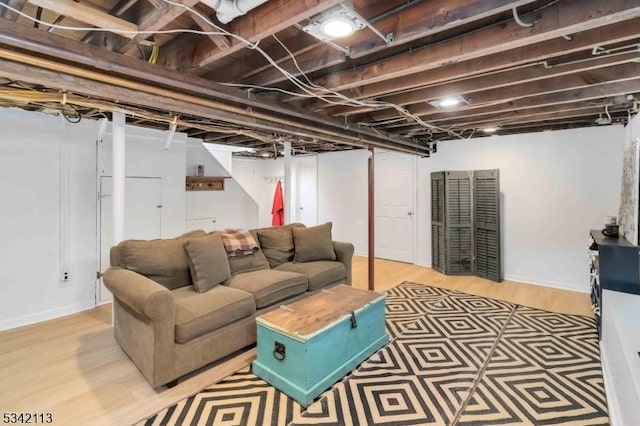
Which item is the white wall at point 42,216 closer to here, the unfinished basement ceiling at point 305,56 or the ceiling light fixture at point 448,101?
the unfinished basement ceiling at point 305,56

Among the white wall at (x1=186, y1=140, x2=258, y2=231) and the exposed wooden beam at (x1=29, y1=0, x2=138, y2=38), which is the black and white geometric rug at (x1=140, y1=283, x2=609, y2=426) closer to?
the exposed wooden beam at (x1=29, y1=0, x2=138, y2=38)

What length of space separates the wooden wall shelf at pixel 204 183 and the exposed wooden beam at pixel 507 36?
3251mm

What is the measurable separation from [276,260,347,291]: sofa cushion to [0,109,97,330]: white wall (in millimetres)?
2276

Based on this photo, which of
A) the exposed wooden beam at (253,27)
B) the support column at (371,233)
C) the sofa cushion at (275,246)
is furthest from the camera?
the support column at (371,233)

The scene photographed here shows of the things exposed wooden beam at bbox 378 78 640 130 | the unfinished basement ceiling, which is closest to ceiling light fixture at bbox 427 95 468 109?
the unfinished basement ceiling

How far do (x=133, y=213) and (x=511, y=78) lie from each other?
4191mm

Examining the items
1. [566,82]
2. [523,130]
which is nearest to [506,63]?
[566,82]

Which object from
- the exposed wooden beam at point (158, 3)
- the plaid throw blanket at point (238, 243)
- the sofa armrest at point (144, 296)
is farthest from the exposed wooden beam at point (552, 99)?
the sofa armrest at point (144, 296)

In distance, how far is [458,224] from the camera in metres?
5.21

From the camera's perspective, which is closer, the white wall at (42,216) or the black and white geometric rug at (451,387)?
the black and white geometric rug at (451,387)

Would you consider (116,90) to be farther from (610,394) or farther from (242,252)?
(610,394)

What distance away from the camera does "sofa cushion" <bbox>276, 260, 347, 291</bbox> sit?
354 cm

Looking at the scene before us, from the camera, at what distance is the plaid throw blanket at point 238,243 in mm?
3375

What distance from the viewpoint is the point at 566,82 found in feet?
8.78
